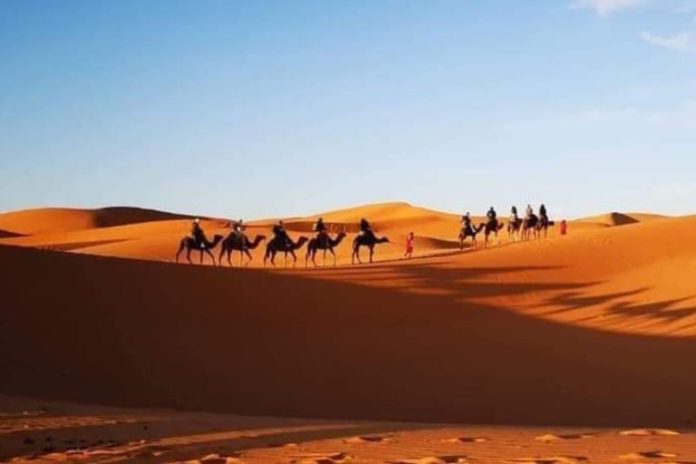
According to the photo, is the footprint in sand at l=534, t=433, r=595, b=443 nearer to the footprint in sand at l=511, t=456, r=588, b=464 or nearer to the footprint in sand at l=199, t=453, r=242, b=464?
the footprint in sand at l=511, t=456, r=588, b=464

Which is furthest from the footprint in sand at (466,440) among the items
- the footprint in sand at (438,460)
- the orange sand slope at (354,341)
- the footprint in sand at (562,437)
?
the orange sand slope at (354,341)

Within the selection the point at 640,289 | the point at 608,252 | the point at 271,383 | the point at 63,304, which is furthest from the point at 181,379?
the point at 608,252

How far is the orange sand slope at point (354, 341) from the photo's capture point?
14992 mm

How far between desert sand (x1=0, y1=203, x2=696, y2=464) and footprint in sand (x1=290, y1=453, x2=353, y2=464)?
1.2 inches

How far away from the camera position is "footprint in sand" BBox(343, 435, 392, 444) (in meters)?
9.54

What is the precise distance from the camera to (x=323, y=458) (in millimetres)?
8492

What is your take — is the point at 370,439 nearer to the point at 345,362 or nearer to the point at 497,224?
the point at 345,362

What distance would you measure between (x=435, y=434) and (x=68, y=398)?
6.56 meters

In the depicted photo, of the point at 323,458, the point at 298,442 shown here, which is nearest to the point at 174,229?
the point at 298,442

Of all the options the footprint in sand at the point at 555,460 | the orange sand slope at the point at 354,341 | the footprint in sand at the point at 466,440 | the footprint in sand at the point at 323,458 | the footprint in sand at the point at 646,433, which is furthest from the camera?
the orange sand slope at the point at 354,341

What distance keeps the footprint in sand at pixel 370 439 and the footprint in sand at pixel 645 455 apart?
93.5 inches

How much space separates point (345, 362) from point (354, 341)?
1.88 meters

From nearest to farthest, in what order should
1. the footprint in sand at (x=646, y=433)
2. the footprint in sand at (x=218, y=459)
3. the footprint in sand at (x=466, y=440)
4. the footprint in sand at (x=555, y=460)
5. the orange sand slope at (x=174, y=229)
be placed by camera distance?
the footprint in sand at (x=555, y=460)
the footprint in sand at (x=218, y=459)
the footprint in sand at (x=466, y=440)
the footprint in sand at (x=646, y=433)
the orange sand slope at (x=174, y=229)

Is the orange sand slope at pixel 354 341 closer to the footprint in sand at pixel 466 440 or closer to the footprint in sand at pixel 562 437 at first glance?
the footprint in sand at pixel 562 437
